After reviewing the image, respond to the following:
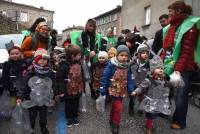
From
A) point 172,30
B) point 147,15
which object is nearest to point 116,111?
point 172,30

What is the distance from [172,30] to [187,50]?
1.66 ft

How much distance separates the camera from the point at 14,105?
5.71m

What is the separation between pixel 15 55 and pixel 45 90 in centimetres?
81

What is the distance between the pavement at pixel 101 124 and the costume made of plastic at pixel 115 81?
0.70 m

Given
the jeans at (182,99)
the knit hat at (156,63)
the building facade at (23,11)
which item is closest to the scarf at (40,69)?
the knit hat at (156,63)

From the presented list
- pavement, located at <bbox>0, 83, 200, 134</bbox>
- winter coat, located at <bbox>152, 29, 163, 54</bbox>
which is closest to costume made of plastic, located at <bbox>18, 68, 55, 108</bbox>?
pavement, located at <bbox>0, 83, 200, 134</bbox>

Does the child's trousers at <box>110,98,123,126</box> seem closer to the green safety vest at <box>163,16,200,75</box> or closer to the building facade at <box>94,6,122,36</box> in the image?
the green safety vest at <box>163,16,200,75</box>

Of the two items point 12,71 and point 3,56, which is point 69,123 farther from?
point 3,56

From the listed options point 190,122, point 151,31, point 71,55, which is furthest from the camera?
point 151,31

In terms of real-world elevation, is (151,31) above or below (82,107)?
above

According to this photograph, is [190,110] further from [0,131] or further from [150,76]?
[0,131]

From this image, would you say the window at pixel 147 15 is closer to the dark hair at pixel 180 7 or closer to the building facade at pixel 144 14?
the building facade at pixel 144 14

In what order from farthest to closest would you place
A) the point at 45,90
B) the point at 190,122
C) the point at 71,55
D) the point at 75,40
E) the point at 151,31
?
the point at 151,31 → the point at 75,40 → the point at 190,122 → the point at 71,55 → the point at 45,90

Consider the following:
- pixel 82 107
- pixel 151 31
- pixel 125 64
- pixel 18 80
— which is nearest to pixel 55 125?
pixel 82 107
